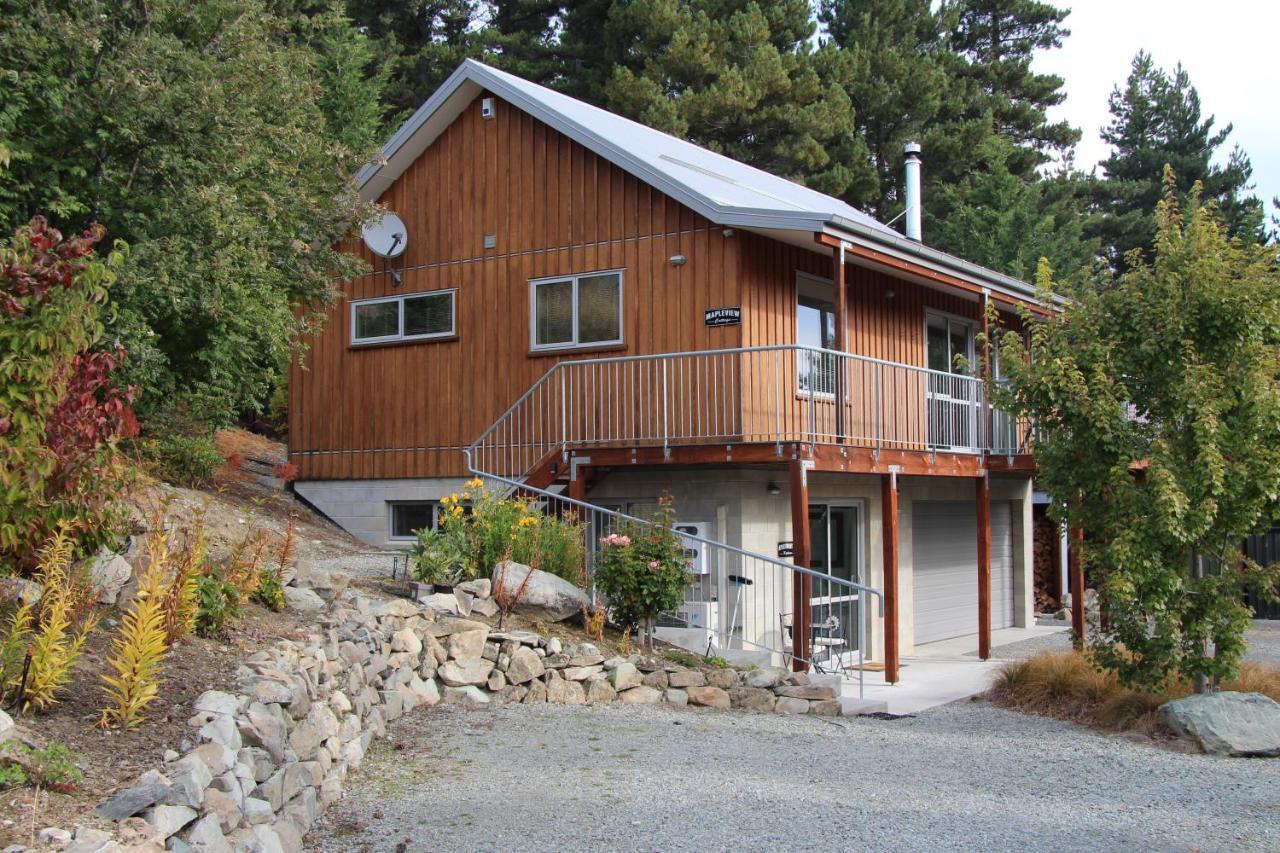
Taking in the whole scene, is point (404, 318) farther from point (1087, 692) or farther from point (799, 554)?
point (1087, 692)

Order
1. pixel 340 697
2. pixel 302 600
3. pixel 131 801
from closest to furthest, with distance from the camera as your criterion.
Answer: pixel 131 801 < pixel 340 697 < pixel 302 600

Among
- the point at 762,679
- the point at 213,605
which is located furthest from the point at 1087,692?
the point at 213,605

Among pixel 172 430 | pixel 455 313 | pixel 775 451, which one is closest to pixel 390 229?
pixel 455 313

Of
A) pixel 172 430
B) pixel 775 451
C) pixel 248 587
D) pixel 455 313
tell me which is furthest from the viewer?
pixel 455 313

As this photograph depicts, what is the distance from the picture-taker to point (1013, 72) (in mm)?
39250

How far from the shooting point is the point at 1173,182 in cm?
1145

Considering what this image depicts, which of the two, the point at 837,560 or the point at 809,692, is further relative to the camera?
the point at 837,560

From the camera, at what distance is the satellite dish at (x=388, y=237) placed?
17.2m

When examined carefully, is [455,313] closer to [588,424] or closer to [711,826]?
[588,424]

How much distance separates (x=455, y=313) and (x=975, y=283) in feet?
22.7

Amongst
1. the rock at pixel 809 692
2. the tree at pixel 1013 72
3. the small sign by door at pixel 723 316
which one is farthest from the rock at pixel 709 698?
the tree at pixel 1013 72

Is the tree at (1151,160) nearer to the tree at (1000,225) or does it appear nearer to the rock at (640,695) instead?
the tree at (1000,225)

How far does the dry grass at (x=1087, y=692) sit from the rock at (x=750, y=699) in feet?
8.10

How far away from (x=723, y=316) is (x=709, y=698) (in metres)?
5.12
